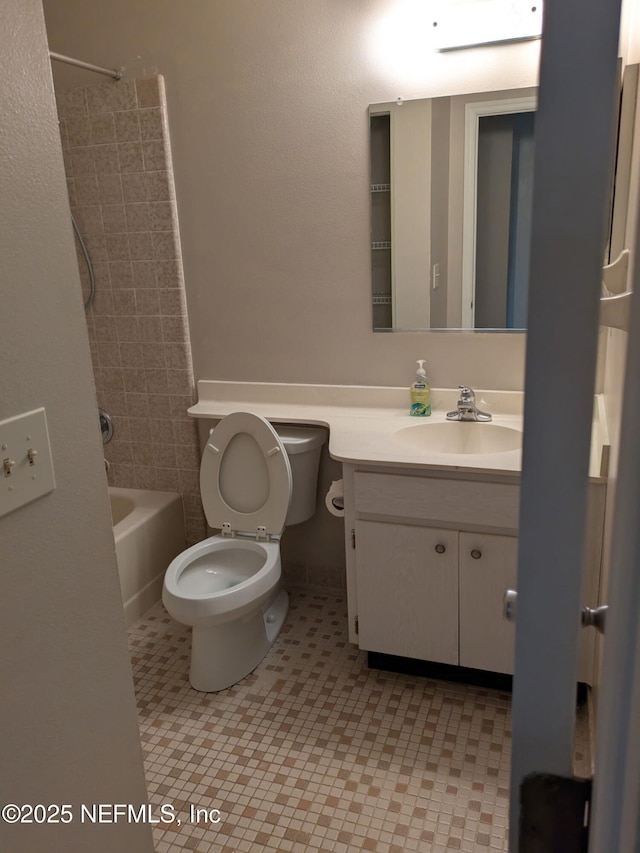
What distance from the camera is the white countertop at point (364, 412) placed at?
2031 millimetres

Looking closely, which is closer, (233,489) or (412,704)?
(412,704)

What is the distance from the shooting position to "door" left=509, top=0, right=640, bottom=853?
1.19 feet

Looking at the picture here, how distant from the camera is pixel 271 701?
7.34 feet

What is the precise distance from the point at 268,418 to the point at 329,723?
108 cm

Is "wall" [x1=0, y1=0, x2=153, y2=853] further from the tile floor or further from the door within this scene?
the door

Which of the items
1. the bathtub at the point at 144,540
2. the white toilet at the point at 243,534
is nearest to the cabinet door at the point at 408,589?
the white toilet at the point at 243,534

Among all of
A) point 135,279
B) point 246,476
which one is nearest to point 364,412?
point 246,476

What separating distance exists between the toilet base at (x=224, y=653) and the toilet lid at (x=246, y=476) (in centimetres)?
35

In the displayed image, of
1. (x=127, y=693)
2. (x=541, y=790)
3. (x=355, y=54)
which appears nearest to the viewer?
(x=541, y=790)

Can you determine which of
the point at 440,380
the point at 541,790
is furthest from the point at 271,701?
the point at 541,790

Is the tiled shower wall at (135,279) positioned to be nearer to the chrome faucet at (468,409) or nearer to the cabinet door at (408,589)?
the cabinet door at (408,589)

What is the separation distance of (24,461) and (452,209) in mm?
1738

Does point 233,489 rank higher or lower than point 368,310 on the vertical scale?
lower

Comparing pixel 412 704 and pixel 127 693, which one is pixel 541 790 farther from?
pixel 412 704
